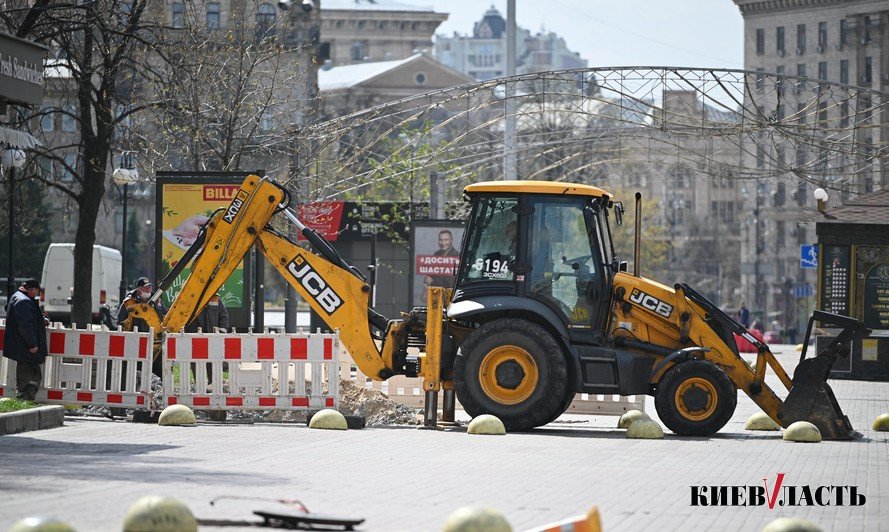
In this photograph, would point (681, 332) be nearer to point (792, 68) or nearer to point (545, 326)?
point (545, 326)

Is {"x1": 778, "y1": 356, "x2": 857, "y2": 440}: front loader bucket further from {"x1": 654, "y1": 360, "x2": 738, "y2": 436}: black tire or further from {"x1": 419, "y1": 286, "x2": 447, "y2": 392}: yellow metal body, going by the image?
{"x1": 419, "y1": 286, "x2": 447, "y2": 392}: yellow metal body

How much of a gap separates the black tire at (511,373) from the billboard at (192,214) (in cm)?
785

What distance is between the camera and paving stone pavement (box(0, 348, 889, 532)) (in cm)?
1149

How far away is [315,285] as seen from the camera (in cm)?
2095

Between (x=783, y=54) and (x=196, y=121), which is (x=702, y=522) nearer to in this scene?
(x=196, y=121)

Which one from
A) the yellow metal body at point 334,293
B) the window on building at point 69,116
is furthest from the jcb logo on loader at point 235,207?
the window on building at point 69,116

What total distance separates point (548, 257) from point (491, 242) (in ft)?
2.43

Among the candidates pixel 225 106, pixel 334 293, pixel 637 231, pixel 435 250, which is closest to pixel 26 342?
pixel 334 293

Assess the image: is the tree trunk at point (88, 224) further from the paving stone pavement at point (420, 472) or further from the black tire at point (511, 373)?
the black tire at point (511, 373)

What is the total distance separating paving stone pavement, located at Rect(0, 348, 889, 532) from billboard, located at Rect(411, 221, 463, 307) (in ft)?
46.8

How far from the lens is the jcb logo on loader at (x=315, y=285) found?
20828mm

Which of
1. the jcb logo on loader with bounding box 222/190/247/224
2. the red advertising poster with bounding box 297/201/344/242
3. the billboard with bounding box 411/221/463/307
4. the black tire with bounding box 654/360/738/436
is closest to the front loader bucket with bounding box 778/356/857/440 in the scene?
the black tire with bounding box 654/360/738/436

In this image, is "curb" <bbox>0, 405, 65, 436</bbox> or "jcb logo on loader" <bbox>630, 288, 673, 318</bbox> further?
"jcb logo on loader" <bbox>630, 288, 673, 318</bbox>

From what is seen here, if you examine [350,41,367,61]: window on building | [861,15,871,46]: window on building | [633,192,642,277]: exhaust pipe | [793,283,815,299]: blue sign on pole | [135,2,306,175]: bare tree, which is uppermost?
[350,41,367,61]: window on building
